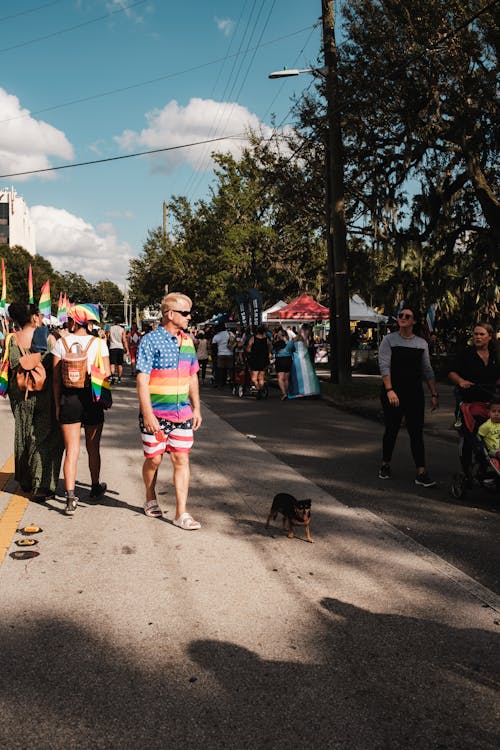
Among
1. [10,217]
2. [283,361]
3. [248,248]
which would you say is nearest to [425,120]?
[283,361]

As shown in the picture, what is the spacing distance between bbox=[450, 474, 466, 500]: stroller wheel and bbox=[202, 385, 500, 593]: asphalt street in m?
0.07

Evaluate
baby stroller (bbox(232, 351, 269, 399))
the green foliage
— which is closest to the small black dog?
baby stroller (bbox(232, 351, 269, 399))

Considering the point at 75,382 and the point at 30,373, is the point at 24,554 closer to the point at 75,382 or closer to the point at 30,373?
the point at 75,382

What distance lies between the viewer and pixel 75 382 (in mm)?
6219

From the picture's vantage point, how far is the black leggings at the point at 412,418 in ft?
24.4

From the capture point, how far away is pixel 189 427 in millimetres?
5762

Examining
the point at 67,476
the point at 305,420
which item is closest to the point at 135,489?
the point at 67,476

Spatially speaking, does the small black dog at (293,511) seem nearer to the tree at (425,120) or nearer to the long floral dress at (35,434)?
the long floral dress at (35,434)

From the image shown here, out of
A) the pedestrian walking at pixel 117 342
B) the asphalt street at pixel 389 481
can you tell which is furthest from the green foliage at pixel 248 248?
the asphalt street at pixel 389 481

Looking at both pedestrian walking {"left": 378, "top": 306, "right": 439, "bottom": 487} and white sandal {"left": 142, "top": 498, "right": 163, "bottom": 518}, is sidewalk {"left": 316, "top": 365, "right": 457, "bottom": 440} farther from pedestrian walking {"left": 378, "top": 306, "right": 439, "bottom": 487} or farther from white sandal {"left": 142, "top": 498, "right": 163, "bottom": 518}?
white sandal {"left": 142, "top": 498, "right": 163, "bottom": 518}

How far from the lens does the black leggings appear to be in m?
7.43

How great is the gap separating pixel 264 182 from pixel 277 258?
22.5 m

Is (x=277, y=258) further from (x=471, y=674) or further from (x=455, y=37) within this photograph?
(x=471, y=674)

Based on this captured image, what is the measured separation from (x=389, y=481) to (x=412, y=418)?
0.70m
